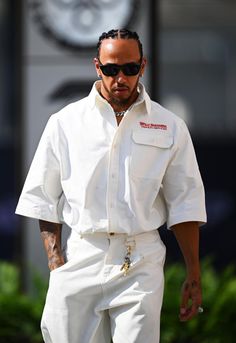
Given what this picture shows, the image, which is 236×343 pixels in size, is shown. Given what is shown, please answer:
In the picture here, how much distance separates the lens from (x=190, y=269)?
183 inches

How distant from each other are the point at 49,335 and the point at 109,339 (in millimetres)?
261

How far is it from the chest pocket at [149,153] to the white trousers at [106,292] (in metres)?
0.27

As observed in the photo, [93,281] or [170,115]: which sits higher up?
[170,115]

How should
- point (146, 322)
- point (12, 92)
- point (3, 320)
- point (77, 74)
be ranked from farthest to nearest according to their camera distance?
point (12, 92), point (77, 74), point (3, 320), point (146, 322)

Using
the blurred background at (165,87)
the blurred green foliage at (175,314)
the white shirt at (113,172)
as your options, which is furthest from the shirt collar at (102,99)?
the blurred background at (165,87)

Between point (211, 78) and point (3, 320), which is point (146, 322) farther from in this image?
point (211, 78)

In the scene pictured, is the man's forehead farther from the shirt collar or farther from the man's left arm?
the man's left arm

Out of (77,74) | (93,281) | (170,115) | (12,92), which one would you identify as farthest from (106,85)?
(12,92)

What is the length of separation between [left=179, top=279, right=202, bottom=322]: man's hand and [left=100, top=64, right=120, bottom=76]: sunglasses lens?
0.96 m

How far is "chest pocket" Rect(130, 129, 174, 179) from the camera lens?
178 inches

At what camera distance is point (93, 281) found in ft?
14.8

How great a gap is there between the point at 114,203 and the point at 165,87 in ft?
16.2

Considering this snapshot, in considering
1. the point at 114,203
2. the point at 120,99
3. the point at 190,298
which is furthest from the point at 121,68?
the point at 190,298

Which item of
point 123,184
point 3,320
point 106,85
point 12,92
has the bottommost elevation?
point 3,320
